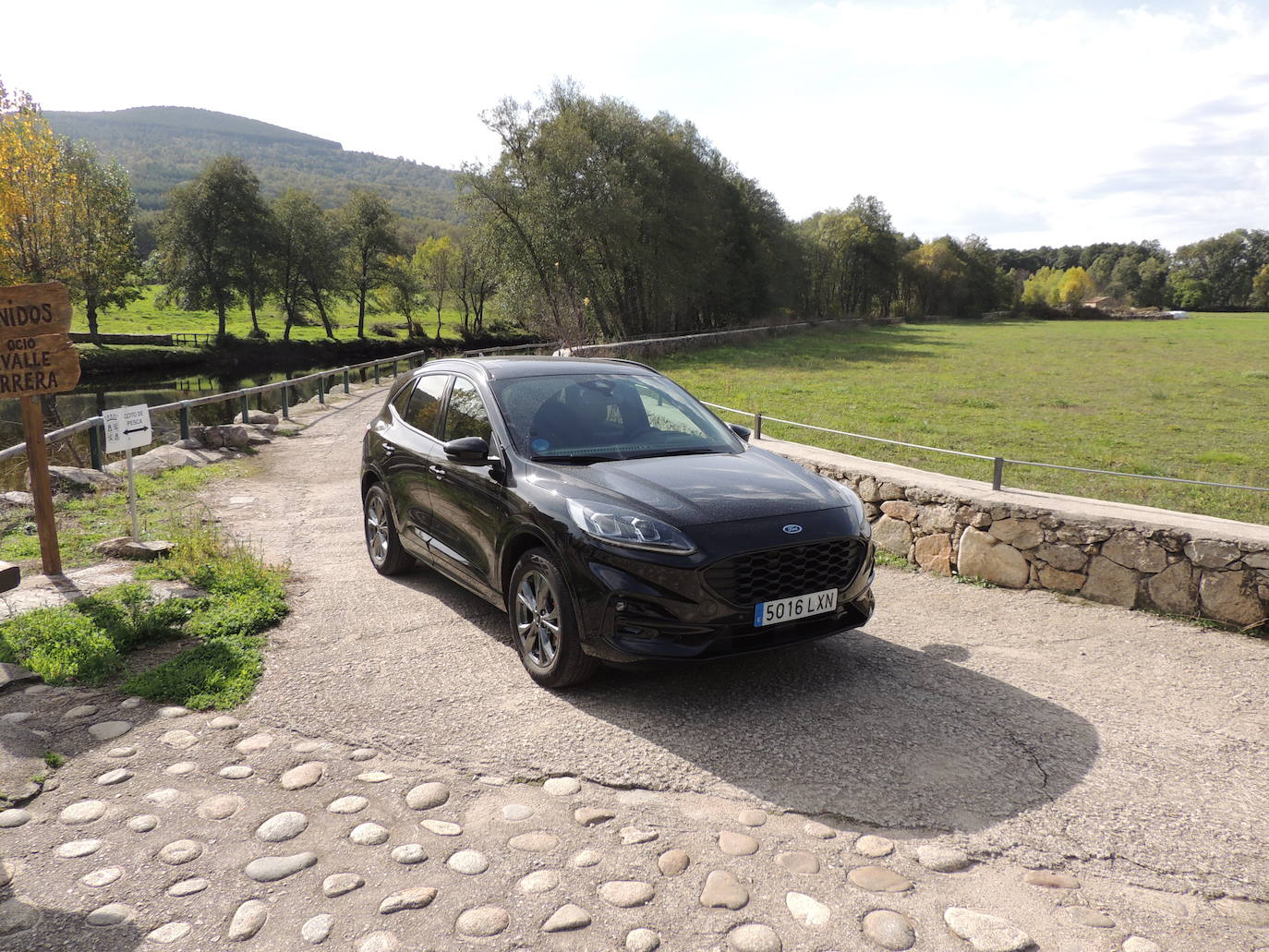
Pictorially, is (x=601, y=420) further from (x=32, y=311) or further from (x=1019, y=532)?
(x=32, y=311)

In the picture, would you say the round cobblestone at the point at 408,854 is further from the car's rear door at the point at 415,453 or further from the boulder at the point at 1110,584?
the boulder at the point at 1110,584

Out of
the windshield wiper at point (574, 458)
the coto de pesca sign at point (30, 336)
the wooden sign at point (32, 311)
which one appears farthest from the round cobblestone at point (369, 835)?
the wooden sign at point (32, 311)

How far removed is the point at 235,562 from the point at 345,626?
1.53 metres

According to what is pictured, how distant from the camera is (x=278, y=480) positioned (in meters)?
11.9

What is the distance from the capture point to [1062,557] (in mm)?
6316

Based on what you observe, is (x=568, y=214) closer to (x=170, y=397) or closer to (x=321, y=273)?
(x=170, y=397)

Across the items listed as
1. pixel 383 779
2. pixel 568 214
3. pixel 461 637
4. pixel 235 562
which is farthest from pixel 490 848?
pixel 568 214

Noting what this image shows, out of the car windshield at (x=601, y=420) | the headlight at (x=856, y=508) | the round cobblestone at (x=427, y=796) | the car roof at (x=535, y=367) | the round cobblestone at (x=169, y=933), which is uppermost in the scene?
the car roof at (x=535, y=367)

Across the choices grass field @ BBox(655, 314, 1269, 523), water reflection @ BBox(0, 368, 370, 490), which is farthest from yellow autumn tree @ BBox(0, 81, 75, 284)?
grass field @ BBox(655, 314, 1269, 523)

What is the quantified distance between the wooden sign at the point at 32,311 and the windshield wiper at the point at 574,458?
3.82m

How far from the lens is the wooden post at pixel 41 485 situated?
625 centimetres

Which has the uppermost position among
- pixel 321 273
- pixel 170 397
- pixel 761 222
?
pixel 761 222

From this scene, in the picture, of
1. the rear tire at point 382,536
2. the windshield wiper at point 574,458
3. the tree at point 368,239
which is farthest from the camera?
the tree at point 368,239

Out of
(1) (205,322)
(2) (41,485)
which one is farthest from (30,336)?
(1) (205,322)
